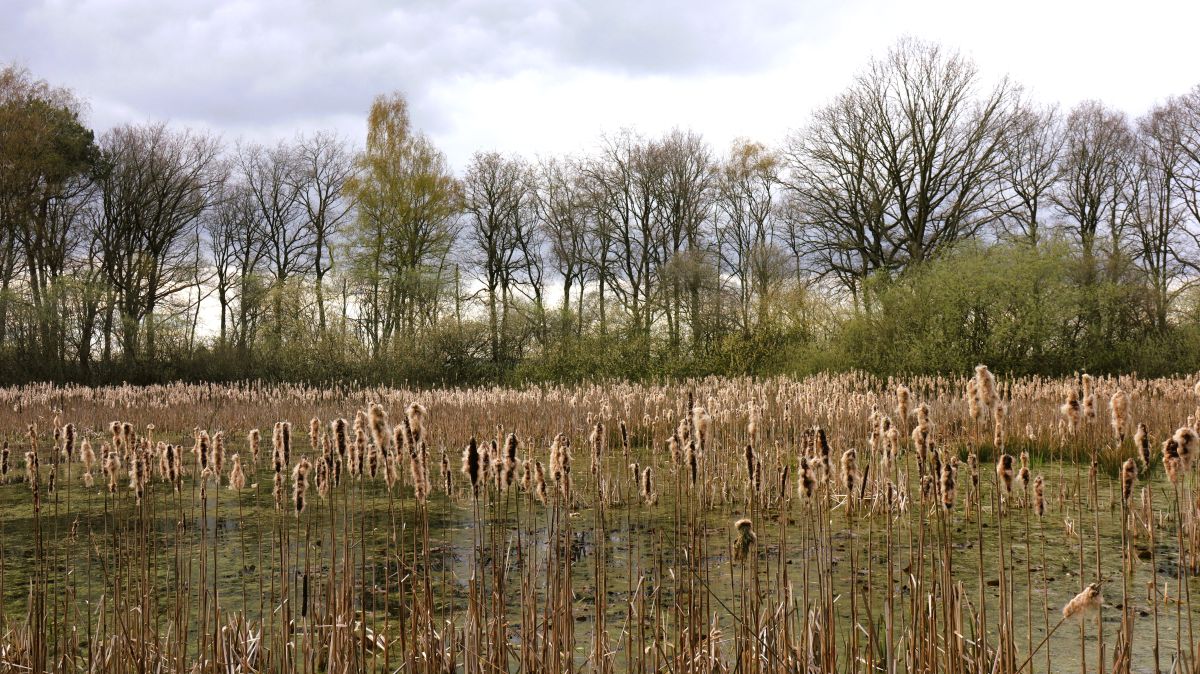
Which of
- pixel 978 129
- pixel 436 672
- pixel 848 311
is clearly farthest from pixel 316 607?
pixel 978 129

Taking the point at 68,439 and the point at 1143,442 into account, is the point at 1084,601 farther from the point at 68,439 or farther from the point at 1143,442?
the point at 68,439

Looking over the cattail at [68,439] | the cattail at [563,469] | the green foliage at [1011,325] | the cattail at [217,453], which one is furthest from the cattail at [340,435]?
the green foliage at [1011,325]

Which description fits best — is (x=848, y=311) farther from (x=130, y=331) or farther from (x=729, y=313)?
(x=130, y=331)

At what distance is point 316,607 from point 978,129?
2355cm

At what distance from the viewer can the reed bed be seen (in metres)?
2.74

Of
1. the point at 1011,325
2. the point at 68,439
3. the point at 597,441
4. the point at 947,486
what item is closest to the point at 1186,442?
the point at 947,486

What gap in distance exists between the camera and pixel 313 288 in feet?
91.1

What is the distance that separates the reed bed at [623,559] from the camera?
8.98ft

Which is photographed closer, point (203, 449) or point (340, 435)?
point (340, 435)

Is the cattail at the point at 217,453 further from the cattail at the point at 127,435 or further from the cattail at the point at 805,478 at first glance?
the cattail at the point at 805,478

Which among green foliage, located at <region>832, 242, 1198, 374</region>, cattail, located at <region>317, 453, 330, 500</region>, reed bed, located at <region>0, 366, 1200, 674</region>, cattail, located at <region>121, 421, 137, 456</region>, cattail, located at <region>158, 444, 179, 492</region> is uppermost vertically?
green foliage, located at <region>832, 242, 1198, 374</region>

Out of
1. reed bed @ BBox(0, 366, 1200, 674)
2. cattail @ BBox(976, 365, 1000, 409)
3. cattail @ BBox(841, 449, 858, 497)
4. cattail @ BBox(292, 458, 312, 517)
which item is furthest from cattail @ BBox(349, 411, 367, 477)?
cattail @ BBox(976, 365, 1000, 409)

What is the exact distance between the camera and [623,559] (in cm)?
470

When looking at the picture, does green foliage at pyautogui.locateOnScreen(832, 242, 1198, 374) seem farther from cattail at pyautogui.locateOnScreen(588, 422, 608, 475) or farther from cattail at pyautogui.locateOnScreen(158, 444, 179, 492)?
cattail at pyautogui.locateOnScreen(158, 444, 179, 492)
